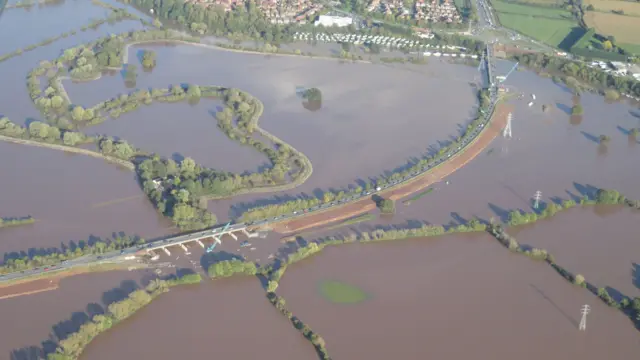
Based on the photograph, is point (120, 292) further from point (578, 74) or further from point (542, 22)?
point (542, 22)

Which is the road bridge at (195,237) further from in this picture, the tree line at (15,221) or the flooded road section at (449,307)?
the tree line at (15,221)

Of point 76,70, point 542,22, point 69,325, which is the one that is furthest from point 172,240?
point 542,22

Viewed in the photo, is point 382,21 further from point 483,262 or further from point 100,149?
point 483,262

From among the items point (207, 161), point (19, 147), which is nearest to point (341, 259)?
point (207, 161)

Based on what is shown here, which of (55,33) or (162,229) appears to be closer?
(162,229)

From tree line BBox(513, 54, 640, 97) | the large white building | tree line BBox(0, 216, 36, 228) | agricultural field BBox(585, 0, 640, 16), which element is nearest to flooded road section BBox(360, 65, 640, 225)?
tree line BBox(513, 54, 640, 97)
